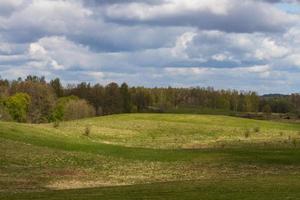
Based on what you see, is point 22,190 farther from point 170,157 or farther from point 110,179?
point 170,157

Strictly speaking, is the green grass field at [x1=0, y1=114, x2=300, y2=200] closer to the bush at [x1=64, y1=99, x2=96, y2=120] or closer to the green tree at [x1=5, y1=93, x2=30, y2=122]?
the green tree at [x1=5, y1=93, x2=30, y2=122]

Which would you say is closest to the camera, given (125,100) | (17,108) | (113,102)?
(17,108)

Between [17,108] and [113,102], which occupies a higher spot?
[113,102]

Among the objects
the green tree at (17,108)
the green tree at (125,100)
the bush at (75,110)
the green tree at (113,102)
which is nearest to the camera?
the green tree at (17,108)

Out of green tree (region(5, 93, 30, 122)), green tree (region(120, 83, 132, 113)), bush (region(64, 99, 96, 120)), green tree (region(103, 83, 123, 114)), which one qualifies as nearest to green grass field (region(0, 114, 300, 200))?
green tree (region(5, 93, 30, 122))

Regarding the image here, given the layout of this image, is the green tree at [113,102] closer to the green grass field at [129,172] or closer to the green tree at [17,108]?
the green tree at [17,108]

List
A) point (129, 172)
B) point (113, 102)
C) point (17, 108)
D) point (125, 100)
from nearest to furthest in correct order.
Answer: point (129, 172), point (17, 108), point (113, 102), point (125, 100)

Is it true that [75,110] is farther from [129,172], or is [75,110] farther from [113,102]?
[129,172]

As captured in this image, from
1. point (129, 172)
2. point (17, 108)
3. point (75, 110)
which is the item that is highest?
point (17, 108)

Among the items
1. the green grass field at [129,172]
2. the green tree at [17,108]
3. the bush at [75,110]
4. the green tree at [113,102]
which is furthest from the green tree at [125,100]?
the green grass field at [129,172]

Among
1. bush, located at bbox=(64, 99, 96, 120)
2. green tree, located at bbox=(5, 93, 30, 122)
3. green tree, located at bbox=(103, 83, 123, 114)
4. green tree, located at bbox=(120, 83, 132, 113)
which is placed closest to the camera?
green tree, located at bbox=(5, 93, 30, 122)

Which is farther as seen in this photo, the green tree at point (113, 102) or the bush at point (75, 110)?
the green tree at point (113, 102)

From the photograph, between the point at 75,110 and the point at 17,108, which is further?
the point at 75,110

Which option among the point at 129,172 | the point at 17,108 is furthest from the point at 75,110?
the point at 129,172
